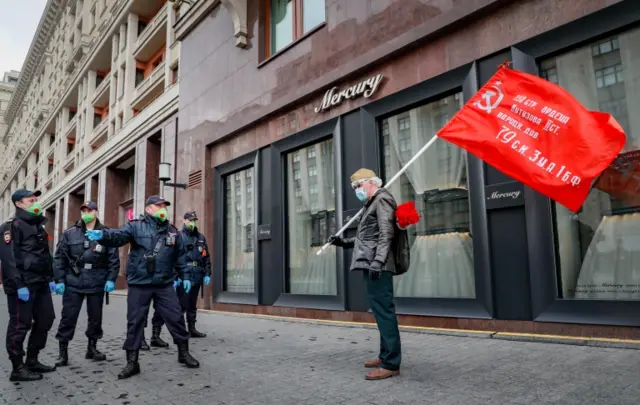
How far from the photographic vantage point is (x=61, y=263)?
6004 millimetres

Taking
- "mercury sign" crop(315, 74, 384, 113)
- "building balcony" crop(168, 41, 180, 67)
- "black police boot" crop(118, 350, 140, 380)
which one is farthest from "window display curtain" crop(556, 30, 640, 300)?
"building balcony" crop(168, 41, 180, 67)

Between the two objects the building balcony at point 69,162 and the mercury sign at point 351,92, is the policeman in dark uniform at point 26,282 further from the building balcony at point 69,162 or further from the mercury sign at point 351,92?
the building balcony at point 69,162

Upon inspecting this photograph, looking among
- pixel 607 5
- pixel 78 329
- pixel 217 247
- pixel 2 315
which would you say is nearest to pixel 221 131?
pixel 217 247

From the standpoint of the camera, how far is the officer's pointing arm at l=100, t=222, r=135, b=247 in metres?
5.20

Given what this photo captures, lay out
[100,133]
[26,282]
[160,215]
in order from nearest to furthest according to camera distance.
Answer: [26,282], [160,215], [100,133]

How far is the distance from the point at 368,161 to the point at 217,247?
5721mm

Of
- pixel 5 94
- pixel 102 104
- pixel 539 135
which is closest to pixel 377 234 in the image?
pixel 539 135

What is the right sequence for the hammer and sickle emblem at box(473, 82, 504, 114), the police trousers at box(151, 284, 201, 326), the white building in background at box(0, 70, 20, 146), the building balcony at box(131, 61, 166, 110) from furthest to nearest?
1. the white building in background at box(0, 70, 20, 146)
2. the building balcony at box(131, 61, 166, 110)
3. the police trousers at box(151, 284, 201, 326)
4. the hammer and sickle emblem at box(473, 82, 504, 114)

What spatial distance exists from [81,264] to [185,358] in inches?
74.2

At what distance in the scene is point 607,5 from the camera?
5.63 meters

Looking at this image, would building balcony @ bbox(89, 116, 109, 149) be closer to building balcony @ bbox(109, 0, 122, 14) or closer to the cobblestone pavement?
building balcony @ bbox(109, 0, 122, 14)

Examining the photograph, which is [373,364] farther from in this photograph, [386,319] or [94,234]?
[94,234]

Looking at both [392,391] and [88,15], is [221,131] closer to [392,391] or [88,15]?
[392,391]

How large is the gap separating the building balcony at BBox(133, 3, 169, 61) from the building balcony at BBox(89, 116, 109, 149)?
5.22 m
